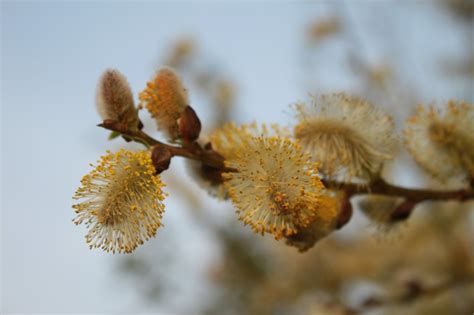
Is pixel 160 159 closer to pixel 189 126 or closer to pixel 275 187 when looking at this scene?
pixel 189 126

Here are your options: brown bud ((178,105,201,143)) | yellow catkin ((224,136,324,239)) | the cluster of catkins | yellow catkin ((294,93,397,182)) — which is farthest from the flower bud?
yellow catkin ((294,93,397,182))

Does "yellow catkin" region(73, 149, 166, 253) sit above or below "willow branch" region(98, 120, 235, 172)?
below

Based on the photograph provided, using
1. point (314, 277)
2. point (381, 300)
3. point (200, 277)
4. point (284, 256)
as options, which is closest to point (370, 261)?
point (314, 277)

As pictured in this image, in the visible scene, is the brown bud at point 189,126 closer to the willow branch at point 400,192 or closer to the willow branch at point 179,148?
the willow branch at point 179,148

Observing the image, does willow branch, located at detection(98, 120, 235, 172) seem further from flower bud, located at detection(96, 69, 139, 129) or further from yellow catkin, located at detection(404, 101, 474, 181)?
yellow catkin, located at detection(404, 101, 474, 181)

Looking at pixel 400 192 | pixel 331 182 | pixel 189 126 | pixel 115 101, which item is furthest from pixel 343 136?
pixel 115 101

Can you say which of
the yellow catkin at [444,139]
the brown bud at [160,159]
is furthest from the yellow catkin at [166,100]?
the yellow catkin at [444,139]

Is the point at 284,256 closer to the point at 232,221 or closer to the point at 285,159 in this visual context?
the point at 232,221
